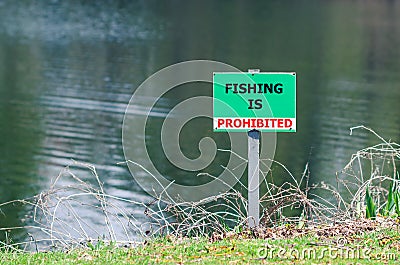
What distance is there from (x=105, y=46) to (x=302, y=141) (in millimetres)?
14494

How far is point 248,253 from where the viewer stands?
5688 mm

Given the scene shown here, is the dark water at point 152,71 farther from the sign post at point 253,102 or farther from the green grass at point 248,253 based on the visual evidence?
the sign post at point 253,102

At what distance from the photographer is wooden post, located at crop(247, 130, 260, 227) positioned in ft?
21.1

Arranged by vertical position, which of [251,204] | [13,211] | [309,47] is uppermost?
[309,47]

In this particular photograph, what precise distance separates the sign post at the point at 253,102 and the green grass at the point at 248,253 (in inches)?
34.4

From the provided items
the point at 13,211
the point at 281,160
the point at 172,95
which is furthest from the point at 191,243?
the point at 172,95

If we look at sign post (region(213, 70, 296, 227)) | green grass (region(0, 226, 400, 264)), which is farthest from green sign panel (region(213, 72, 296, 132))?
green grass (region(0, 226, 400, 264))

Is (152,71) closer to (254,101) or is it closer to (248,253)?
(254,101)

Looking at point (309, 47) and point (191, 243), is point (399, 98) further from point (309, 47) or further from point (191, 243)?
point (191, 243)

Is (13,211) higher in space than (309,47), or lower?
lower

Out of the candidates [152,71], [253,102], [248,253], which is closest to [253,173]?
[253,102]

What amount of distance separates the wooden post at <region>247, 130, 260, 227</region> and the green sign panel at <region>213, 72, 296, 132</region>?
0.09 m

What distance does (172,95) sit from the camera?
65.1ft

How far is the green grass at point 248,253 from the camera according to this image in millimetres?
5551
